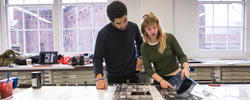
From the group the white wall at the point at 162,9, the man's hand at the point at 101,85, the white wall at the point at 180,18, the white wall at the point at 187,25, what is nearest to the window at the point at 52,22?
the white wall at the point at 180,18

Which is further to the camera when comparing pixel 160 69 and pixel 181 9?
pixel 181 9

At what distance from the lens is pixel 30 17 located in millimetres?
3828

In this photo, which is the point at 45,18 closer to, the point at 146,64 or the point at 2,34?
the point at 2,34

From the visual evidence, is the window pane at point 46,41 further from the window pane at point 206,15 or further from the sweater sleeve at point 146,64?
the window pane at point 206,15

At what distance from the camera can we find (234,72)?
9.14 ft

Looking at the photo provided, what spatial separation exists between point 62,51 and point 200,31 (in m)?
2.80

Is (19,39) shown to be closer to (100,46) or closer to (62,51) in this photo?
(62,51)

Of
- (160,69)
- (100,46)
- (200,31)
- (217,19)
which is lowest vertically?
(160,69)

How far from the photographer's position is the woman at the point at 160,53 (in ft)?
4.86

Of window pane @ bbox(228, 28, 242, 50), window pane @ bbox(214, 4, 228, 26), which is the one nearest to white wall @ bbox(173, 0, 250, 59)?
window pane @ bbox(228, 28, 242, 50)

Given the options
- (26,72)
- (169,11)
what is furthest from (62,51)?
(169,11)

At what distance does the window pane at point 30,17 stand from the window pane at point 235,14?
12.9 feet

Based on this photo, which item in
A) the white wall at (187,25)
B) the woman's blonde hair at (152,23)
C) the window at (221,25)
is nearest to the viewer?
the woman's blonde hair at (152,23)

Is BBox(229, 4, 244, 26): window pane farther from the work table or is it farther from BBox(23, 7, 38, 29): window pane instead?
BBox(23, 7, 38, 29): window pane
